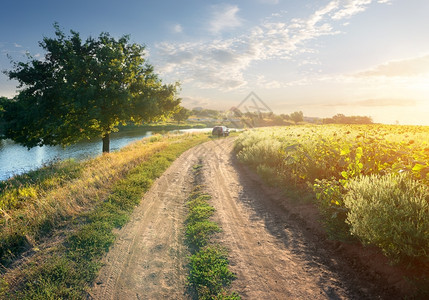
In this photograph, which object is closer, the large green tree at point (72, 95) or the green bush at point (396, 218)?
the green bush at point (396, 218)

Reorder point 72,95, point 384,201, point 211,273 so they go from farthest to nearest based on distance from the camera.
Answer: point 72,95 < point 384,201 < point 211,273

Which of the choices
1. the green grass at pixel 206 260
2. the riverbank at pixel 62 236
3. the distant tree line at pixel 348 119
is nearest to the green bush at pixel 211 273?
the green grass at pixel 206 260

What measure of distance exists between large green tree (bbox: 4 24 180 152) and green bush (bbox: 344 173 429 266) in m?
17.6

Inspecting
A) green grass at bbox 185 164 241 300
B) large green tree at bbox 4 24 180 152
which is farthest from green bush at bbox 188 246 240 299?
large green tree at bbox 4 24 180 152

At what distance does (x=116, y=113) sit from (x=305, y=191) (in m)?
16.8

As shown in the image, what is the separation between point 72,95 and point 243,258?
1778cm

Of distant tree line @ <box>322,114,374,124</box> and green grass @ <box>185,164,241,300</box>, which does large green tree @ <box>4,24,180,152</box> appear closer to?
green grass @ <box>185,164,241,300</box>

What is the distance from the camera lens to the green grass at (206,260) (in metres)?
4.64

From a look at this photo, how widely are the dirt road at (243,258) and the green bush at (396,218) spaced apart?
3.01 ft

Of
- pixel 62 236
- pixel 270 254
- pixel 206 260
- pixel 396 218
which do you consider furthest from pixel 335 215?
pixel 62 236

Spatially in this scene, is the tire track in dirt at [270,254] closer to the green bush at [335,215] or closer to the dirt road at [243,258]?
the dirt road at [243,258]

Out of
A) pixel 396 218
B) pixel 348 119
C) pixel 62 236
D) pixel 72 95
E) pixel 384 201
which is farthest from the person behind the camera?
pixel 348 119

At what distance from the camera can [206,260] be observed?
219 inches

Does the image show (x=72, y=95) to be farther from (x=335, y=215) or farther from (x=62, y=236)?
(x=335, y=215)
